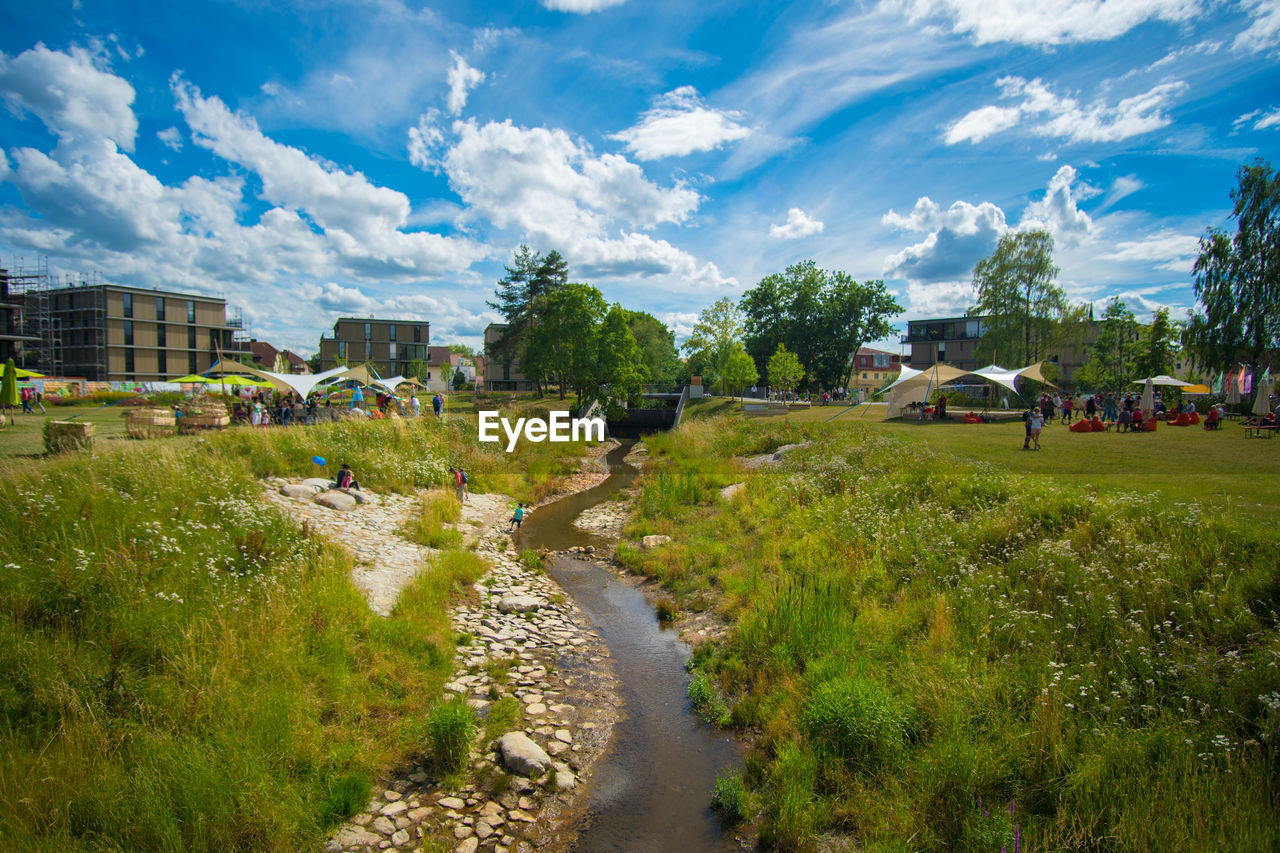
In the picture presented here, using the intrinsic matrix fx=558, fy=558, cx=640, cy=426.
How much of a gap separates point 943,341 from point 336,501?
3800 inches

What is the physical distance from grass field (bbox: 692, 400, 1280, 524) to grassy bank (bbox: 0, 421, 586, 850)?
13.2 metres

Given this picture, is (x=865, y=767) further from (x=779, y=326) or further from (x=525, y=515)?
(x=779, y=326)

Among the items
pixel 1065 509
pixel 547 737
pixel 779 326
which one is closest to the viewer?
pixel 547 737

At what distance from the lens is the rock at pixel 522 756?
22.9 feet

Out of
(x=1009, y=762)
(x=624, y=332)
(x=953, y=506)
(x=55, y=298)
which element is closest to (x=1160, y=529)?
(x=953, y=506)

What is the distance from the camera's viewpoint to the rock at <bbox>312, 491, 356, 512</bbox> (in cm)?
1464

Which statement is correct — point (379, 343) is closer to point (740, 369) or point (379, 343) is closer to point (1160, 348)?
point (740, 369)

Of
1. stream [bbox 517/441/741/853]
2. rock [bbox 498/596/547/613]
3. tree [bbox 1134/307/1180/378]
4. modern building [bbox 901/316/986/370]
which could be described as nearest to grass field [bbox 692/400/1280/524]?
stream [bbox 517/441/741/853]

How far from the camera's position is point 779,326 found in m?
69.2

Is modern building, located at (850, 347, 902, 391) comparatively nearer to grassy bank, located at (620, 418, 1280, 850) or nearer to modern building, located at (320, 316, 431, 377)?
modern building, located at (320, 316, 431, 377)

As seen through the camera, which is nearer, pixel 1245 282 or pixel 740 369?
pixel 1245 282

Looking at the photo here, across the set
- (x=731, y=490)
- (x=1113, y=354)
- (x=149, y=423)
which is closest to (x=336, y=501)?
(x=149, y=423)

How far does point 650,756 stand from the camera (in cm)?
757

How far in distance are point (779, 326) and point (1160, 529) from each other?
62973mm
